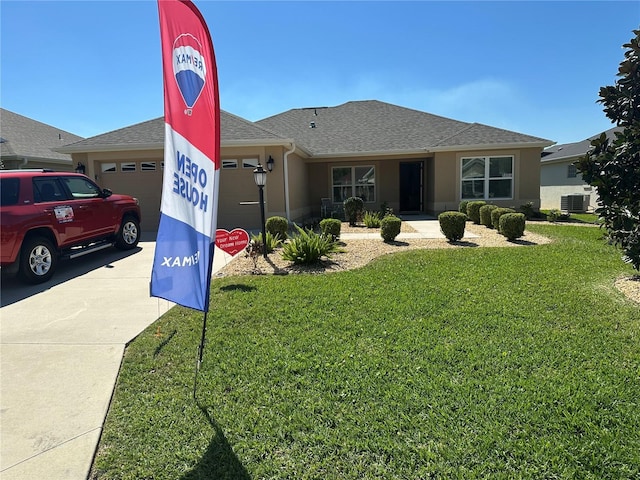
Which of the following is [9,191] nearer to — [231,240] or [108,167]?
[231,240]

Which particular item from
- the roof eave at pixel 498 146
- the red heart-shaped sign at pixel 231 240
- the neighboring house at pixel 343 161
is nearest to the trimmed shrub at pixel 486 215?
the neighboring house at pixel 343 161

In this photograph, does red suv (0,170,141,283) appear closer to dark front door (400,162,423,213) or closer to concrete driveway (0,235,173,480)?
concrete driveway (0,235,173,480)

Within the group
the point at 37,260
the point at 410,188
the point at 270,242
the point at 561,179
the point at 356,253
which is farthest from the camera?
the point at 561,179

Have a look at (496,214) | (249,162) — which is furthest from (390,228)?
(249,162)

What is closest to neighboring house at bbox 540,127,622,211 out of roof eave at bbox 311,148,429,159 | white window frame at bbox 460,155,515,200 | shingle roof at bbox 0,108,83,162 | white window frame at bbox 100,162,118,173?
white window frame at bbox 460,155,515,200

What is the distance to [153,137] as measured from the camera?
13.4m

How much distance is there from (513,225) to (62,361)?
32.5ft

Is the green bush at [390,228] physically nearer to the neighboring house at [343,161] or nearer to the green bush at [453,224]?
the green bush at [453,224]

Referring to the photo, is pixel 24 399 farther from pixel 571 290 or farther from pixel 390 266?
pixel 571 290

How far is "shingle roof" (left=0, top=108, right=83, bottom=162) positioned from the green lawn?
16.2m

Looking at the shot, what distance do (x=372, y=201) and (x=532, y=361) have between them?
14957mm

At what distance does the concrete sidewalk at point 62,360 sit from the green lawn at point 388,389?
0.20m

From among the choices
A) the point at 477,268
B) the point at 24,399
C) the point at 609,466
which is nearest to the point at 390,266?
the point at 477,268

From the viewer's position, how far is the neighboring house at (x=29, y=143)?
53.5 ft
